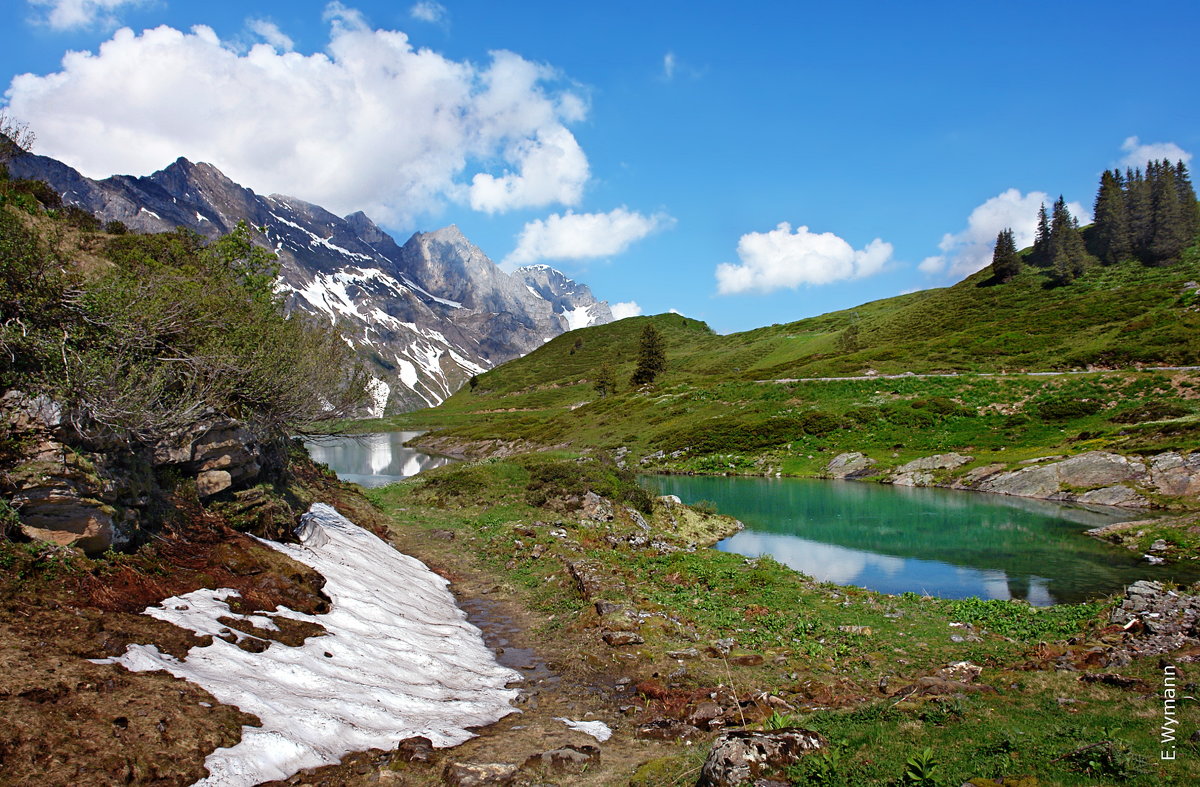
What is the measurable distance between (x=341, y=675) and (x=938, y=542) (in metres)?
33.5

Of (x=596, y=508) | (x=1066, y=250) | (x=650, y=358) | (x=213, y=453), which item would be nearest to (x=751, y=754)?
(x=213, y=453)

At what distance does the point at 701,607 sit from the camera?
18891 millimetres

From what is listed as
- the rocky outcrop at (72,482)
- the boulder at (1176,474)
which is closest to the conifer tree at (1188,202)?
the boulder at (1176,474)

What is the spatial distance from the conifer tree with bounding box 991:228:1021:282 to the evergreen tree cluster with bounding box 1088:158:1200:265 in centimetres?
1618

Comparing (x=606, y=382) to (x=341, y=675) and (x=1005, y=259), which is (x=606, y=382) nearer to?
(x=1005, y=259)

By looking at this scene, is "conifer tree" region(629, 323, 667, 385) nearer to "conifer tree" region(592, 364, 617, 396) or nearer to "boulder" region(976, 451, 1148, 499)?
"conifer tree" region(592, 364, 617, 396)

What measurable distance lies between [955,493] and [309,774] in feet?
177

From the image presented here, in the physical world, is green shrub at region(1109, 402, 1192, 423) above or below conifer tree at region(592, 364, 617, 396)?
below

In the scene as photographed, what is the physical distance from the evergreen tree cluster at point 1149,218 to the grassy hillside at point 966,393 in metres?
5.01

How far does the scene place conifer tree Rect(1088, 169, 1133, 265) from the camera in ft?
430

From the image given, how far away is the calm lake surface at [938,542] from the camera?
25.4 metres

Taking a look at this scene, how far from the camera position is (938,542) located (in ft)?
112

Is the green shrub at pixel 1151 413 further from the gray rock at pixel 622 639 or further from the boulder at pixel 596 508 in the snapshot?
the gray rock at pixel 622 639

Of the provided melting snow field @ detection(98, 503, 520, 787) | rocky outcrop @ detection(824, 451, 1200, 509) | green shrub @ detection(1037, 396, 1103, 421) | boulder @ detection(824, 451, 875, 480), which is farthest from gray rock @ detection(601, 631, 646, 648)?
green shrub @ detection(1037, 396, 1103, 421)
